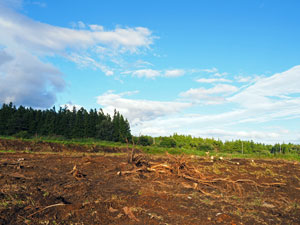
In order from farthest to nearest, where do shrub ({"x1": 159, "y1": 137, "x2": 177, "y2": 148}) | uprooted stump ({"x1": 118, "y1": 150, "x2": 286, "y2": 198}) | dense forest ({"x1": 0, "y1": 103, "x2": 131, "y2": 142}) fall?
1. shrub ({"x1": 159, "y1": 137, "x2": 177, "y2": 148})
2. dense forest ({"x1": 0, "y1": 103, "x2": 131, "y2": 142})
3. uprooted stump ({"x1": 118, "y1": 150, "x2": 286, "y2": 198})

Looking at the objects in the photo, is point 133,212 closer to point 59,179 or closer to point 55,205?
point 55,205

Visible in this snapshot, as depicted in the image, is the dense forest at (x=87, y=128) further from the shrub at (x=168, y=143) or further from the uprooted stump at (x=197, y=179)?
the uprooted stump at (x=197, y=179)

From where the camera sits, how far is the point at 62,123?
48844mm

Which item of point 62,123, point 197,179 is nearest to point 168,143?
point 62,123

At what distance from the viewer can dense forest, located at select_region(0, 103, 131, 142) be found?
45.6 metres

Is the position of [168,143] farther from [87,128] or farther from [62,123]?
[62,123]

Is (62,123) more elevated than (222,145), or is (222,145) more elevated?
(62,123)

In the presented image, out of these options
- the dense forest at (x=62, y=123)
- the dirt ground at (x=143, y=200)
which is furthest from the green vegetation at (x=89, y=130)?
the dirt ground at (x=143, y=200)

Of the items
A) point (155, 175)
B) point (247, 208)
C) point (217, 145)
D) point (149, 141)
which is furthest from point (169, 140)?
point (247, 208)

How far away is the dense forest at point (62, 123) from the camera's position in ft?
149

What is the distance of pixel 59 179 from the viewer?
7.53 meters

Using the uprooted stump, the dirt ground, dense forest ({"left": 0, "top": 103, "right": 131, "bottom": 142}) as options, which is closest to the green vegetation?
dense forest ({"left": 0, "top": 103, "right": 131, "bottom": 142})

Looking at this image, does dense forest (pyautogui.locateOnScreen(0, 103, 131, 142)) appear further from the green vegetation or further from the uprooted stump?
the uprooted stump

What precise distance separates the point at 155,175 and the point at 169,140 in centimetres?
4182
